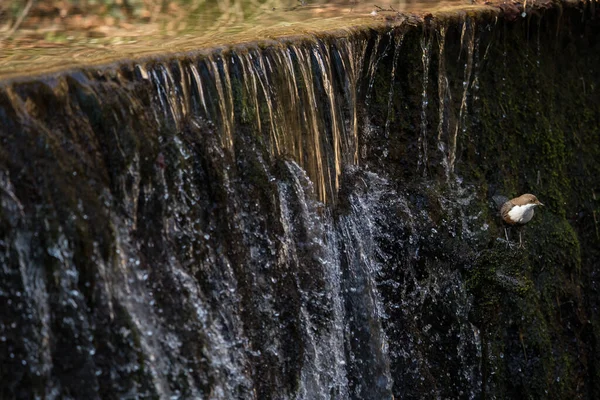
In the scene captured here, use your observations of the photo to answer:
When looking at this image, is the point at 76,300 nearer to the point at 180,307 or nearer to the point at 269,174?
the point at 180,307

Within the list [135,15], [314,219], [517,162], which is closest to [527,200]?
[517,162]

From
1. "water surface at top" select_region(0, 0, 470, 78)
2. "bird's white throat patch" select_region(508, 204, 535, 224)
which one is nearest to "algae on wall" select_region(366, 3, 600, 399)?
"bird's white throat patch" select_region(508, 204, 535, 224)

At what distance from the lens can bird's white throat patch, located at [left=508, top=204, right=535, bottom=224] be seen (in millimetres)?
5273

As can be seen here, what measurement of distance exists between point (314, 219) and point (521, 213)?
5.24ft

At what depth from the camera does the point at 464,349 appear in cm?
511

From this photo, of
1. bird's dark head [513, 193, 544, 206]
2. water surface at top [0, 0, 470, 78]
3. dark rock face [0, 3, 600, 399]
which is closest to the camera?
dark rock face [0, 3, 600, 399]

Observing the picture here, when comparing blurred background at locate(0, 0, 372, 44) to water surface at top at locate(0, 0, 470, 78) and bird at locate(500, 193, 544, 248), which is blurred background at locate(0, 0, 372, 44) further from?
bird at locate(500, 193, 544, 248)

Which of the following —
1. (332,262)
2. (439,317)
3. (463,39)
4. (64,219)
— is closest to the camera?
(64,219)

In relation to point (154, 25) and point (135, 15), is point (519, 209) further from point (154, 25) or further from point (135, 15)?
point (135, 15)

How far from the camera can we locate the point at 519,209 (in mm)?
5273

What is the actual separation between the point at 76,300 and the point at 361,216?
74.8 inches

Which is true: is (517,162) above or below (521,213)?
above


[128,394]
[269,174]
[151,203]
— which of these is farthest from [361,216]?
[128,394]

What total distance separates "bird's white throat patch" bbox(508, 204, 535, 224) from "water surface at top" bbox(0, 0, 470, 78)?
4.87 ft
